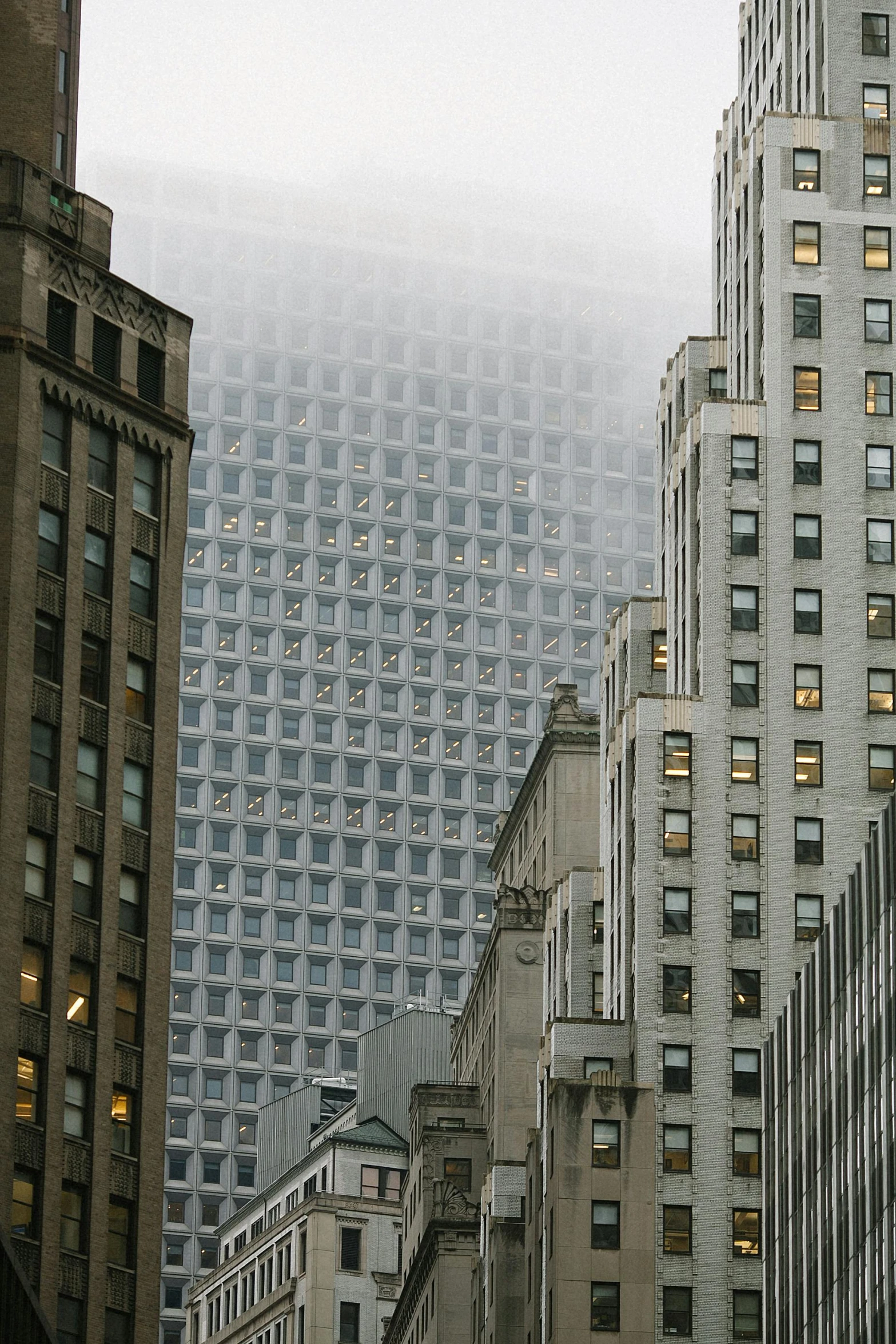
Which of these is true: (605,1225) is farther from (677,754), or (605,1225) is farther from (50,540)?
(50,540)

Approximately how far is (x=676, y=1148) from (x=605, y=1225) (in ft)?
15.7

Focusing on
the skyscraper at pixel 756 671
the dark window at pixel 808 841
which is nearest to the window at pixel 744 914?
the skyscraper at pixel 756 671

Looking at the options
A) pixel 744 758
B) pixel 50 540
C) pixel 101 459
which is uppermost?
pixel 101 459

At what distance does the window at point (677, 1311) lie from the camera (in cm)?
12275

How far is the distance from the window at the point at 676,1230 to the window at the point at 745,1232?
1.94 meters

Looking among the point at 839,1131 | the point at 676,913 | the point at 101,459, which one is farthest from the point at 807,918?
the point at 101,459

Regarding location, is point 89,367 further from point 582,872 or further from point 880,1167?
point 582,872

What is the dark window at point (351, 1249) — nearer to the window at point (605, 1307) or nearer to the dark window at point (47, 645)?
the window at point (605, 1307)

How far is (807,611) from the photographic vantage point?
13475 cm

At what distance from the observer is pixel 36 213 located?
10150 centimetres

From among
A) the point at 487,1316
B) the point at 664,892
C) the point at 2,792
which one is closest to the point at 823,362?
the point at 664,892

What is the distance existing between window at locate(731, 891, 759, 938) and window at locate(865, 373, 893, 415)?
82.6ft

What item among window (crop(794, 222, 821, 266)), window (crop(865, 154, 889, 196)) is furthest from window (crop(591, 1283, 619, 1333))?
window (crop(865, 154, 889, 196))

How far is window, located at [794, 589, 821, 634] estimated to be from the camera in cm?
13438
